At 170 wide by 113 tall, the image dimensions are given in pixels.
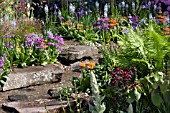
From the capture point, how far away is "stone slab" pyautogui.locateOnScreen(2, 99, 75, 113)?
4523 millimetres

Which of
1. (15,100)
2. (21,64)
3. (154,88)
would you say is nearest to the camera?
(154,88)

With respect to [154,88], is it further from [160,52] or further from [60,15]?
[60,15]

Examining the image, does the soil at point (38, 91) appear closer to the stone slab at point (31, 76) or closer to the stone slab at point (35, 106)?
the stone slab at point (31, 76)

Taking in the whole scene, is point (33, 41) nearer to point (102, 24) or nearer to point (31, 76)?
point (31, 76)

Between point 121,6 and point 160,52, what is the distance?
519 cm

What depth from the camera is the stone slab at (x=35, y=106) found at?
452cm

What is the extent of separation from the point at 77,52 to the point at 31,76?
1.24 m

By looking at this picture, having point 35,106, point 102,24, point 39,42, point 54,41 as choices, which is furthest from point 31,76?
Result: point 102,24

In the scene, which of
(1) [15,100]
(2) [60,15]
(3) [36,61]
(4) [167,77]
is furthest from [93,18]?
(4) [167,77]

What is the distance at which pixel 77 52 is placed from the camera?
678 centimetres

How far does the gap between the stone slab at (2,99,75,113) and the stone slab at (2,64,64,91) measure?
2.45 ft

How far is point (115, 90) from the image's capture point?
15.0ft

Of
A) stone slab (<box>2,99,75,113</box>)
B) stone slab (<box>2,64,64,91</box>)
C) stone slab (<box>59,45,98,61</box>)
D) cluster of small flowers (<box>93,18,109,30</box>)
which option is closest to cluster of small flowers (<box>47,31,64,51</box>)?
stone slab (<box>59,45,98,61</box>)

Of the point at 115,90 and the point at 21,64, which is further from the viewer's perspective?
the point at 21,64
